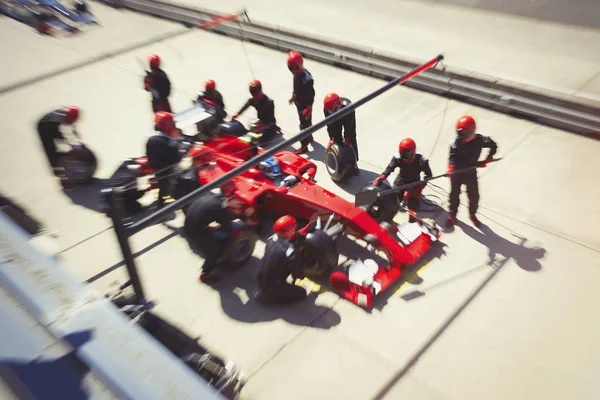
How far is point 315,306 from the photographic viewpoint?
6305 millimetres

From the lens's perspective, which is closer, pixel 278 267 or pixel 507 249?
pixel 278 267

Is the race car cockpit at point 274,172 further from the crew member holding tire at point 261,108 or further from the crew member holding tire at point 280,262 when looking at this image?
the crew member holding tire at point 261,108

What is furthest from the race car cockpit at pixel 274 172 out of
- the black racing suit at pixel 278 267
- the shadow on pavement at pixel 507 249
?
the shadow on pavement at pixel 507 249

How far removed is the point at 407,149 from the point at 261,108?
133 inches

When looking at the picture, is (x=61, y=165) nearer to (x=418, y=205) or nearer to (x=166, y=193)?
(x=166, y=193)

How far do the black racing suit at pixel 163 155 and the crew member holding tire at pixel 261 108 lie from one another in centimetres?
203

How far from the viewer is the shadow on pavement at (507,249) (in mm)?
6695

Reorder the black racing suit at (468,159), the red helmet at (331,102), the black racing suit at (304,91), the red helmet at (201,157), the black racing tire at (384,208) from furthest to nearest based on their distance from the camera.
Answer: the black racing suit at (304,91) → the red helmet at (331,102) → the red helmet at (201,157) → the black racing tire at (384,208) → the black racing suit at (468,159)

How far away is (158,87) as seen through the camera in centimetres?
975

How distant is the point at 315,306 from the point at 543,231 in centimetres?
355

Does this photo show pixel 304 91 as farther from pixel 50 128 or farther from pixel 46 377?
pixel 46 377

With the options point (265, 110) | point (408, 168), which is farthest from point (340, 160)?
point (265, 110)

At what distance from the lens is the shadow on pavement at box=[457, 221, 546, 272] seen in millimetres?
6695

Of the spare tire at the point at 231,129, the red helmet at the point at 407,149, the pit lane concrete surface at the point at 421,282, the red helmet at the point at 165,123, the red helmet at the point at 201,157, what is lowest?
the pit lane concrete surface at the point at 421,282
